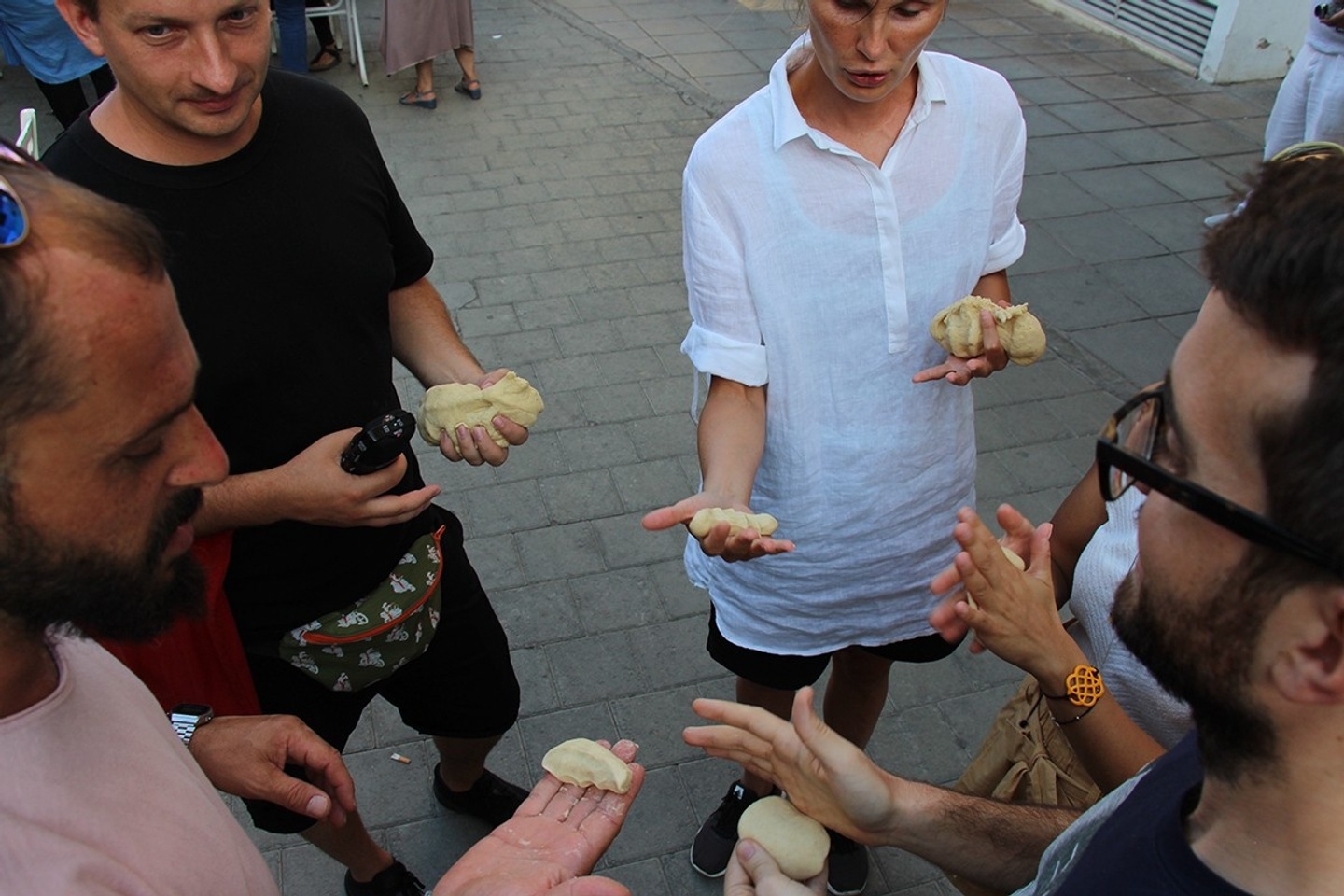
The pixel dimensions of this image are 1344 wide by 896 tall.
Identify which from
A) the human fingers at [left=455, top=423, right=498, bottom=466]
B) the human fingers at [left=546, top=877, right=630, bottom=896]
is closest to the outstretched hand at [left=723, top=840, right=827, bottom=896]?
the human fingers at [left=546, top=877, right=630, bottom=896]

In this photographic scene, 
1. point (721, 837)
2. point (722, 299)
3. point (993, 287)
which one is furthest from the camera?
point (721, 837)

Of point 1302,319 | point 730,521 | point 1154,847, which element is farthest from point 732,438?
point 1302,319

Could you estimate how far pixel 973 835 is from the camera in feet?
6.03

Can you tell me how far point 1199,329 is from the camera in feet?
3.96

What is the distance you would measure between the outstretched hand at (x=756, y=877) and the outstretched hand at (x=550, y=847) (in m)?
0.20

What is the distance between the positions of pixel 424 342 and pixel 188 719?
3.25 ft

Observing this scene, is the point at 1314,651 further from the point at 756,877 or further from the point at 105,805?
the point at 105,805

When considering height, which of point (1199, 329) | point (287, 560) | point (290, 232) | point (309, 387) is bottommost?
point (287, 560)

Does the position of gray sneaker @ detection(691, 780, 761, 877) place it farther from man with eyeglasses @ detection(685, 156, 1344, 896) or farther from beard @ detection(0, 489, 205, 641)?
beard @ detection(0, 489, 205, 641)

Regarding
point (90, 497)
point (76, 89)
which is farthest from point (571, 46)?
point (90, 497)

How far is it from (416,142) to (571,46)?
222 centimetres

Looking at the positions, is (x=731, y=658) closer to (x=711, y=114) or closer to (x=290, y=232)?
(x=290, y=232)

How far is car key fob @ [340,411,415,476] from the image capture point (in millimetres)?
1994

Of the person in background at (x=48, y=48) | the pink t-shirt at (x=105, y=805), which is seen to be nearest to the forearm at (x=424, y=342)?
the pink t-shirt at (x=105, y=805)
